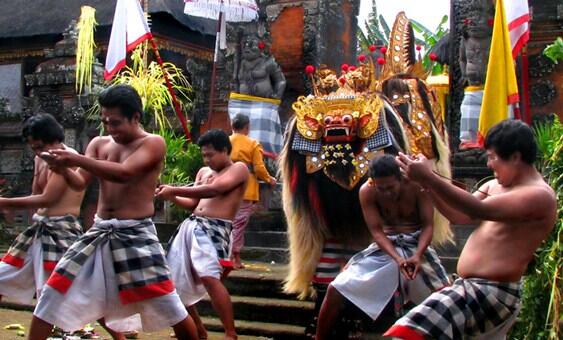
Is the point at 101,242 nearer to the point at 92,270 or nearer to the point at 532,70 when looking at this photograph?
the point at 92,270

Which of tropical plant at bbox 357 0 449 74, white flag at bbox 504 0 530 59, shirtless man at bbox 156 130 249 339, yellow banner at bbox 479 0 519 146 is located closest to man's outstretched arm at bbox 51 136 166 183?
shirtless man at bbox 156 130 249 339

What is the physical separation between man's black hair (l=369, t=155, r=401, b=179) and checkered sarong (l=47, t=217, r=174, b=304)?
139 cm

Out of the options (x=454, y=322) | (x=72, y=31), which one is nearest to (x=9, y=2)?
(x=72, y=31)

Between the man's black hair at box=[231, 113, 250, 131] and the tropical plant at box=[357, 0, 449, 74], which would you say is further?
the tropical plant at box=[357, 0, 449, 74]

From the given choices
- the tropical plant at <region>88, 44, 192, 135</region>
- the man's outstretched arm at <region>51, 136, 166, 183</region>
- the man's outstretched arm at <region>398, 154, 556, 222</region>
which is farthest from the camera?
the tropical plant at <region>88, 44, 192, 135</region>

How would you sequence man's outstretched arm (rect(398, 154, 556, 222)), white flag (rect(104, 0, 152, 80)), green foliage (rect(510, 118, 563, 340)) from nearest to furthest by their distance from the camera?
man's outstretched arm (rect(398, 154, 556, 222)), green foliage (rect(510, 118, 563, 340)), white flag (rect(104, 0, 152, 80))

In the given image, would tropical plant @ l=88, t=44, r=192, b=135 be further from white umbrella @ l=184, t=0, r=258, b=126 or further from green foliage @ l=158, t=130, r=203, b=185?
green foliage @ l=158, t=130, r=203, b=185

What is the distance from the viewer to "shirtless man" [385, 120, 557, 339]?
415cm

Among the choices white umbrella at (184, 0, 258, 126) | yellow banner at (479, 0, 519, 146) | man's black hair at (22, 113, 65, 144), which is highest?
white umbrella at (184, 0, 258, 126)

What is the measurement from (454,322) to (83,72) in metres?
9.48

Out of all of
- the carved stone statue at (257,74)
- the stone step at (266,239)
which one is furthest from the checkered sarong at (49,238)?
the carved stone statue at (257,74)

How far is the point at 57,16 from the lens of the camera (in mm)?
18812

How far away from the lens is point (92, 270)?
5.05 m

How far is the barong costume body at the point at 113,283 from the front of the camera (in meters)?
4.95
